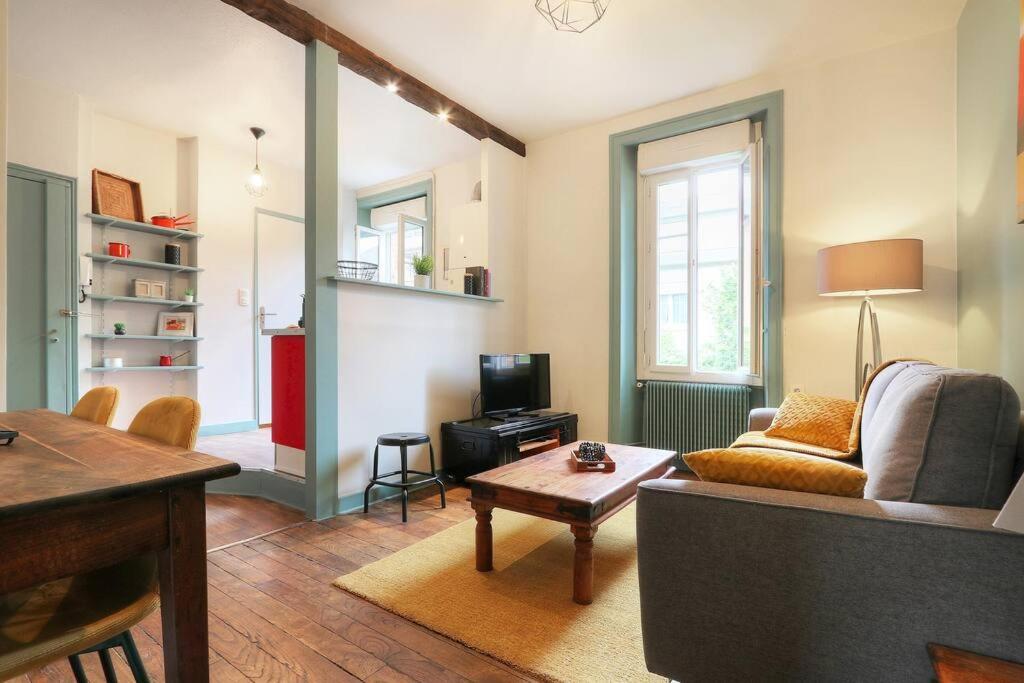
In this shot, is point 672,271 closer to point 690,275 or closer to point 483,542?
point 690,275

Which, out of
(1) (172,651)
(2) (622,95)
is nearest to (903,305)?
(2) (622,95)

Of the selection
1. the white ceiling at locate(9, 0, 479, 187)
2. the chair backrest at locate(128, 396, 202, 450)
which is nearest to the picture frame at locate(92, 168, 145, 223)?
the white ceiling at locate(9, 0, 479, 187)

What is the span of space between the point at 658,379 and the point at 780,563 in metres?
3.11

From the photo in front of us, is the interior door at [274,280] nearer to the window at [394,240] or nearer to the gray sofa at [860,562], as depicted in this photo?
the window at [394,240]

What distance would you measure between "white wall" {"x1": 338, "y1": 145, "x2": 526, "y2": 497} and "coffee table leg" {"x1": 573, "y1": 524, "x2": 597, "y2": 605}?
5.67ft

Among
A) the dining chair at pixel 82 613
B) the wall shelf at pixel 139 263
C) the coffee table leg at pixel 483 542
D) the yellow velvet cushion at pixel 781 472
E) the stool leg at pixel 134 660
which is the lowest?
the coffee table leg at pixel 483 542

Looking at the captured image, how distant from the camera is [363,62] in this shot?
3209 millimetres

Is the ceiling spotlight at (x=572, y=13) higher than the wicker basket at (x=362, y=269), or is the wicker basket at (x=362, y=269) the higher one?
the ceiling spotlight at (x=572, y=13)

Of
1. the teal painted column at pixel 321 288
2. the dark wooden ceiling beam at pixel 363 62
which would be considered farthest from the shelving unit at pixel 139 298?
the dark wooden ceiling beam at pixel 363 62

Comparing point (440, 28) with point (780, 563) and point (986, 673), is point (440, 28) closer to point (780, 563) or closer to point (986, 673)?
point (780, 563)

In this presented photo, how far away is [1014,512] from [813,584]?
0.63m

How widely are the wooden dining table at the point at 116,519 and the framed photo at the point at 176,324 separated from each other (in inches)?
160

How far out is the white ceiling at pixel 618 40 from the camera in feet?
9.30

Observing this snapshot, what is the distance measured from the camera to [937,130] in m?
3.01
